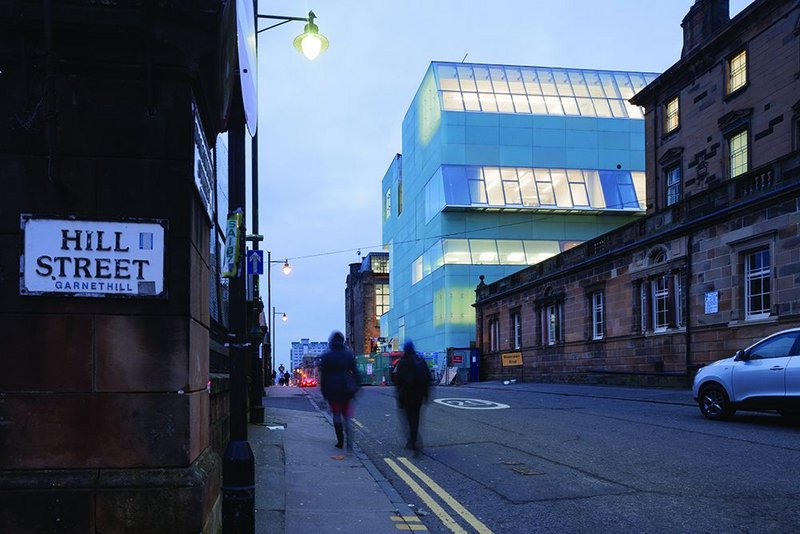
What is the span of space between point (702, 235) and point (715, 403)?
11038mm

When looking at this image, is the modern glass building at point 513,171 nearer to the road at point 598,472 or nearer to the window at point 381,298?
the road at point 598,472

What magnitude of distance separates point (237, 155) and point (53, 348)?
170 cm

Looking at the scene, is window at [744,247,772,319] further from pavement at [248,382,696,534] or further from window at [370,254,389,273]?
window at [370,254,389,273]

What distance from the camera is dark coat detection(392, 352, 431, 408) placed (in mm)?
10219

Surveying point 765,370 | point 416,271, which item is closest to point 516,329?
point 416,271

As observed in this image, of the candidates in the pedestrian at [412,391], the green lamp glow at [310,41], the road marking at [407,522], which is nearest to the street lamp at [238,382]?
the road marking at [407,522]

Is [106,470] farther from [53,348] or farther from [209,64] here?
[209,64]

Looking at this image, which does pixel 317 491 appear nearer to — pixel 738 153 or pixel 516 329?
pixel 738 153

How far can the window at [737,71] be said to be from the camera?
1014 inches

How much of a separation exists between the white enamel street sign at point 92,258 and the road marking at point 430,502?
133 inches

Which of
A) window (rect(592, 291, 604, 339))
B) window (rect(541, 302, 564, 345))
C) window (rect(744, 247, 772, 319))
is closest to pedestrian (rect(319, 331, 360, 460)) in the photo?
window (rect(744, 247, 772, 319))

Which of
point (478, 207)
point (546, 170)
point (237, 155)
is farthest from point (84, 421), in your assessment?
point (546, 170)

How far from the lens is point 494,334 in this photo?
42750 mm

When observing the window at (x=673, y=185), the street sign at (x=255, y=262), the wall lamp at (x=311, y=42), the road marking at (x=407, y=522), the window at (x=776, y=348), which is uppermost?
the window at (x=673, y=185)
